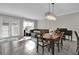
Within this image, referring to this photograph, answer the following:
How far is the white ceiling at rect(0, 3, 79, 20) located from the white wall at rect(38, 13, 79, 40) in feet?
0.35

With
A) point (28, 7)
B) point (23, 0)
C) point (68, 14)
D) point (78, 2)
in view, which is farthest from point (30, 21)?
point (78, 2)

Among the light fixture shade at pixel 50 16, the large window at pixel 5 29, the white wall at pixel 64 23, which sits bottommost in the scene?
the large window at pixel 5 29

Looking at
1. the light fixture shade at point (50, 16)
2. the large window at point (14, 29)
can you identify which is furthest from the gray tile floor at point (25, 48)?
the light fixture shade at point (50, 16)

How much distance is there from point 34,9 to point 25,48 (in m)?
0.92

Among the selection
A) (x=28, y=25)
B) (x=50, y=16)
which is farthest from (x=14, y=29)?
(x=50, y=16)

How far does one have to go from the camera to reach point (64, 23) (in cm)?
225

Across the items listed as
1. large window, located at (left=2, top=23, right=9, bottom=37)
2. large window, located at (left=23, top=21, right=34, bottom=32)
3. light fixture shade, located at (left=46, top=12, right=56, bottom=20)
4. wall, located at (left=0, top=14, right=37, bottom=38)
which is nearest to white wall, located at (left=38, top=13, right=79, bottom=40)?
light fixture shade, located at (left=46, top=12, right=56, bottom=20)

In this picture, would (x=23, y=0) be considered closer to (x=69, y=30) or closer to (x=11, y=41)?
(x=11, y=41)

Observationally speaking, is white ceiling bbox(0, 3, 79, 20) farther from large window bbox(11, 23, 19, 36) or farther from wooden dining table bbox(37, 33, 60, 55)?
wooden dining table bbox(37, 33, 60, 55)

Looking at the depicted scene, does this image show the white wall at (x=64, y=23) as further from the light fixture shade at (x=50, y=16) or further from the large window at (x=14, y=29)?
the large window at (x=14, y=29)

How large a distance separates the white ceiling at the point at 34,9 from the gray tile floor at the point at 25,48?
0.63 meters

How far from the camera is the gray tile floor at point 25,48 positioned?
7.05 ft

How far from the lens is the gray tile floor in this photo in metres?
2.15

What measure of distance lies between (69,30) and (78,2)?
2.09 feet
